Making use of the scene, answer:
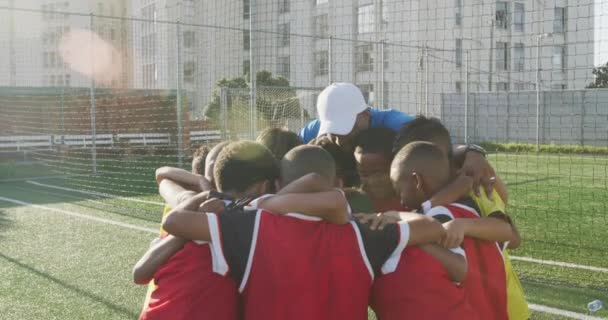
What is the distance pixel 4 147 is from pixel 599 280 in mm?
17054

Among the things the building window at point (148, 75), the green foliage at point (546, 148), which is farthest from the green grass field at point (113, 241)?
the building window at point (148, 75)

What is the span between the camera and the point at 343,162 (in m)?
3.33

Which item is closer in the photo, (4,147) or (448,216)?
(448,216)

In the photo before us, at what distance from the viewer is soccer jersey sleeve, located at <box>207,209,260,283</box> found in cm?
214

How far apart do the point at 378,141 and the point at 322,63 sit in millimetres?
31229

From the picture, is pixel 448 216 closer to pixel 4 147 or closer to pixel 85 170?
pixel 85 170

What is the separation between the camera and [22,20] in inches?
690

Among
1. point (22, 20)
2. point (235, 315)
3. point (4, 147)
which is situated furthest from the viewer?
point (4, 147)

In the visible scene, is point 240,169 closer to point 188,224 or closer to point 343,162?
point 188,224

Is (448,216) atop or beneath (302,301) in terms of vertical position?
atop

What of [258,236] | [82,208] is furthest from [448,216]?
[82,208]

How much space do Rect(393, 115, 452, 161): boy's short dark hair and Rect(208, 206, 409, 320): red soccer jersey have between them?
2.35 feet

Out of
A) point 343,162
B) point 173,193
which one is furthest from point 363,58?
point 173,193

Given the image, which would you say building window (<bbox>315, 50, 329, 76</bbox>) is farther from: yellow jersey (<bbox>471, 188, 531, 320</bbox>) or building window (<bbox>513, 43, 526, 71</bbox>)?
yellow jersey (<bbox>471, 188, 531, 320</bbox>)
